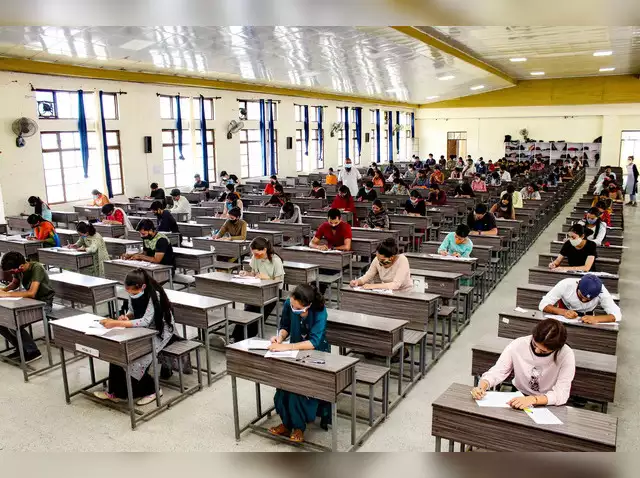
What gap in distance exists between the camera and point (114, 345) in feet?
14.4

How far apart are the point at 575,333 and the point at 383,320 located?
1.63 m

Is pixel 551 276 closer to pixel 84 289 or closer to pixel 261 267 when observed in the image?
pixel 261 267

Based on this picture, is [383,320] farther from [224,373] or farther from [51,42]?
[51,42]

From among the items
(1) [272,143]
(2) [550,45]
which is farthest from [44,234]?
(1) [272,143]

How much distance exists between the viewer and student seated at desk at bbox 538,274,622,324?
14.6ft

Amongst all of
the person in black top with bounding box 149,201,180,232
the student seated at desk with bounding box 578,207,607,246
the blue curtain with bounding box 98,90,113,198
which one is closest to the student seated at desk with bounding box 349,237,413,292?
the student seated at desk with bounding box 578,207,607,246

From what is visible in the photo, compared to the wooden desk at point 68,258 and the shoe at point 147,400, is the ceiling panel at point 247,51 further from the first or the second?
the shoe at point 147,400

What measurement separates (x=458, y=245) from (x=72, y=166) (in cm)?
968

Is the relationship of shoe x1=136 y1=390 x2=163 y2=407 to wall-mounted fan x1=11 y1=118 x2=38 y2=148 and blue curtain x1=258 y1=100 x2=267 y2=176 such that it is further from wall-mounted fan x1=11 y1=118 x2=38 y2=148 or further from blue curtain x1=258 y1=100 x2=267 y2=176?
blue curtain x1=258 y1=100 x2=267 y2=176

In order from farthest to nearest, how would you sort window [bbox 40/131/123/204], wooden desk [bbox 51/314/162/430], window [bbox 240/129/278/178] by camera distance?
window [bbox 240/129/278/178] → window [bbox 40/131/123/204] → wooden desk [bbox 51/314/162/430]

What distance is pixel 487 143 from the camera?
29375mm

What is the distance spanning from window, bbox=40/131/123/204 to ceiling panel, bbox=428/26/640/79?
8.54 meters

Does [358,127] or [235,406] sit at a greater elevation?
[358,127]
